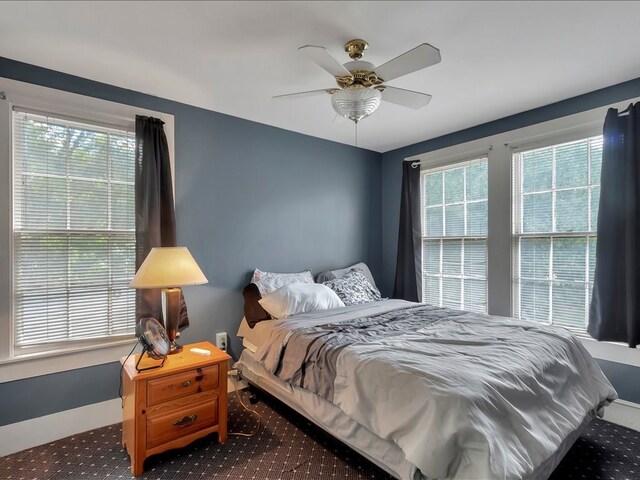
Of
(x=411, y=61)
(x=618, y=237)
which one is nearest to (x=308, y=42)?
(x=411, y=61)

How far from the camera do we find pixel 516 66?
88.8 inches

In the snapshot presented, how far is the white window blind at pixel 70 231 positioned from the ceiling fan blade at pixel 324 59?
1.71 m

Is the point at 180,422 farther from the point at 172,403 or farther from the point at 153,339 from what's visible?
the point at 153,339

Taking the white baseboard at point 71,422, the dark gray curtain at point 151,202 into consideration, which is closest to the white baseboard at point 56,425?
the white baseboard at point 71,422

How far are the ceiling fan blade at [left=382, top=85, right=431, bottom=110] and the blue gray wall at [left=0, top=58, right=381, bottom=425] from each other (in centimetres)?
154

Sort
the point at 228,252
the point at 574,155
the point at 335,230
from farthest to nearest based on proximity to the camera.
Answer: the point at 335,230 → the point at 228,252 → the point at 574,155

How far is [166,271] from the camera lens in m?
2.04

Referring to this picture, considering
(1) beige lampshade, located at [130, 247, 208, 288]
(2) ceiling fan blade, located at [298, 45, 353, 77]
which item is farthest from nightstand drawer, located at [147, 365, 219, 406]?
(2) ceiling fan blade, located at [298, 45, 353, 77]

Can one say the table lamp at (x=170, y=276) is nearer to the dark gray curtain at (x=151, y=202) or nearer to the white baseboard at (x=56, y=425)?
the dark gray curtain at (x=151, y=202)

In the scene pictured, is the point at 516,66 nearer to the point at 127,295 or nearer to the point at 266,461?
the point at 266,461

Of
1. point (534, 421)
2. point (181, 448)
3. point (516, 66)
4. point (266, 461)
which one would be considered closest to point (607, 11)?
point (516, 66)

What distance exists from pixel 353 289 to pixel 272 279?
83cm

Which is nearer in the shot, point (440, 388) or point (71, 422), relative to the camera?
point (440, 388)

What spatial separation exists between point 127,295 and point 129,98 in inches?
60.1
